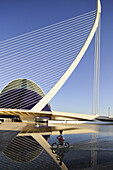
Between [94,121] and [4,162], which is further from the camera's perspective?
[94,121]

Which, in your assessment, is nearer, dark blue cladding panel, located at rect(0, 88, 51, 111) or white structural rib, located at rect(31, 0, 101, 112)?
white structural rib, located at rect(31, 0, 101, 112)

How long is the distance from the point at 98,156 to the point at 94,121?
2510 centimetres

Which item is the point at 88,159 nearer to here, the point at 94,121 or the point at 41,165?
the point at 41,165

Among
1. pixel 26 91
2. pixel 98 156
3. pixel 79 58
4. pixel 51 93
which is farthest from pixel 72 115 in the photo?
pixel 26 91

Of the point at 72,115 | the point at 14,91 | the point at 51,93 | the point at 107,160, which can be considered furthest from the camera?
the point at 14,91

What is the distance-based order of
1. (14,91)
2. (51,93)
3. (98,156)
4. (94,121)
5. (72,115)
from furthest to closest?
(14,91) < (94,121) < (72,115) < (51,93) < (98,156)

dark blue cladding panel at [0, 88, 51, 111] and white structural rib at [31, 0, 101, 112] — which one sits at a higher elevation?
white structural rib at [31, 0, 101, 112]

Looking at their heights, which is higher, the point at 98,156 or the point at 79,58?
the point at 79,58


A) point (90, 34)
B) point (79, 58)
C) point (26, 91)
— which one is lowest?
point (26, 91)

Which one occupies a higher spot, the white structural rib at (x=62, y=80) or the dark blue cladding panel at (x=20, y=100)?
the white structural rib at (x=62, y=80)

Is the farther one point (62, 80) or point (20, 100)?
point (20, 100)

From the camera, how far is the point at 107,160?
4.83 metres

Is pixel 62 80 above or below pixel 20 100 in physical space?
above

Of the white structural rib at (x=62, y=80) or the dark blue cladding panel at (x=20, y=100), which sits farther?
the dark blue cladding panel at (x=20, y=100)
